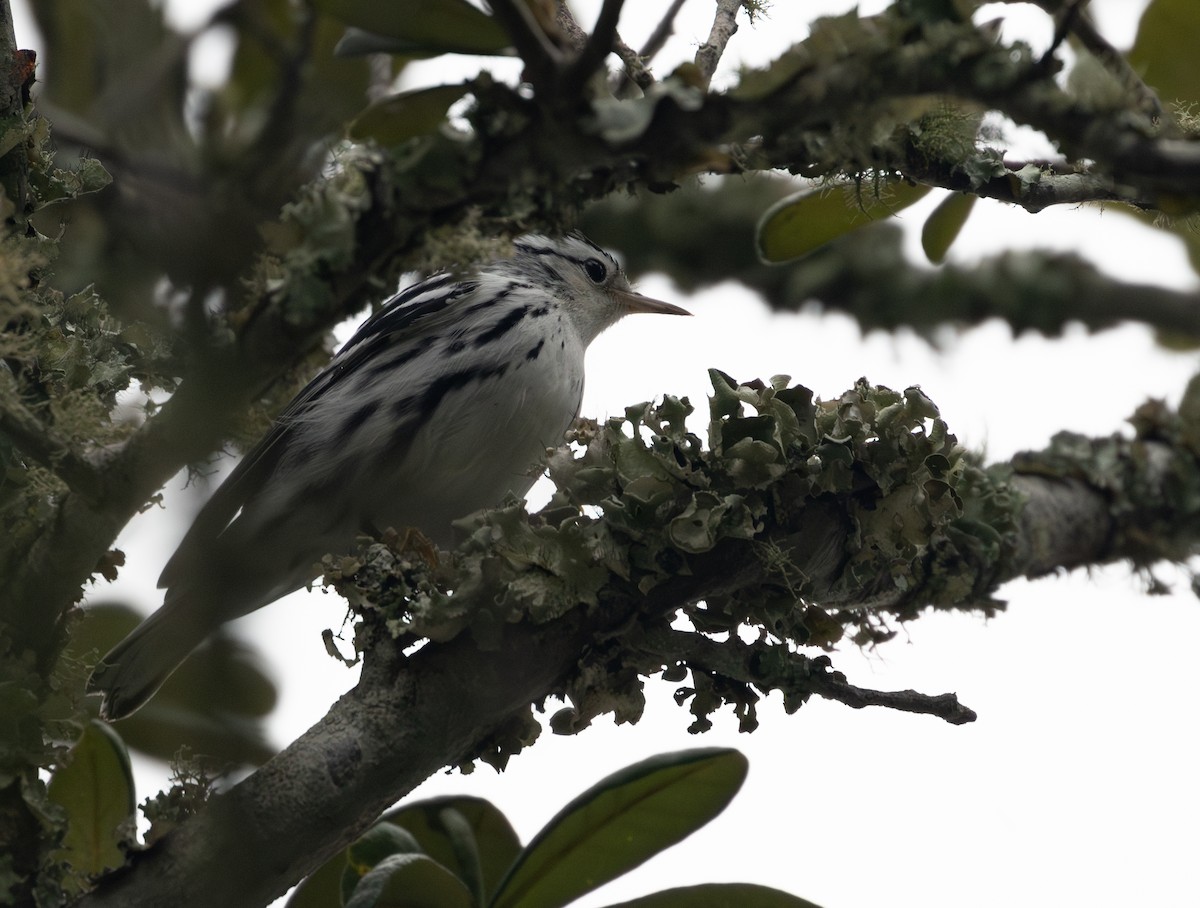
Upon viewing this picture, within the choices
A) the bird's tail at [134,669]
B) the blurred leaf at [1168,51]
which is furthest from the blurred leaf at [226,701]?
the blurred leaf at [1168,51]

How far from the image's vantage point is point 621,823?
7.59ft

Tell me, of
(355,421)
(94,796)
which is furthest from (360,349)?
(94,796)

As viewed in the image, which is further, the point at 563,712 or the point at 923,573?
the point at 923,573

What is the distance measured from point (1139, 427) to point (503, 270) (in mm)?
2130

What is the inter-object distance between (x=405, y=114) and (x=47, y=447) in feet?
2.42

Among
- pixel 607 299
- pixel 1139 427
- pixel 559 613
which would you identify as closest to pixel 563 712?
pixel 559 613

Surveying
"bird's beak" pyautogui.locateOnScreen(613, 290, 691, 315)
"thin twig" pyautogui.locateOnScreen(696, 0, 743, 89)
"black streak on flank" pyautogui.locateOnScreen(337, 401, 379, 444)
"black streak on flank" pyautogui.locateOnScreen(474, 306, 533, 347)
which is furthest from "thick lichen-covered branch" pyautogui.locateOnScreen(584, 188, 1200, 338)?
"thin twig" pyautogui.locateOnScreen(696, 0, 743, 89)

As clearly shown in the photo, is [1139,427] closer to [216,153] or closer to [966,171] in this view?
[966,171]

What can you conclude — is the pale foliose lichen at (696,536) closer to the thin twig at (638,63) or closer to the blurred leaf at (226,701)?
the blurred leaf at (226,701)

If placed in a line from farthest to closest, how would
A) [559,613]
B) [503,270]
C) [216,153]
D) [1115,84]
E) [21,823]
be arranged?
1. [503,270]
2. [559,613]
3. [21,823]
4. [216,153]
5. [1115,84]

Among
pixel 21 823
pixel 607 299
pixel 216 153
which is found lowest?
pixel 21 823

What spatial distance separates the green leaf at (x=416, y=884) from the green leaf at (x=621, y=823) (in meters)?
0.10

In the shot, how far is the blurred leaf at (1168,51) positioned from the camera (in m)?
2.65

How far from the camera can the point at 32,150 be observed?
8.13 feet
